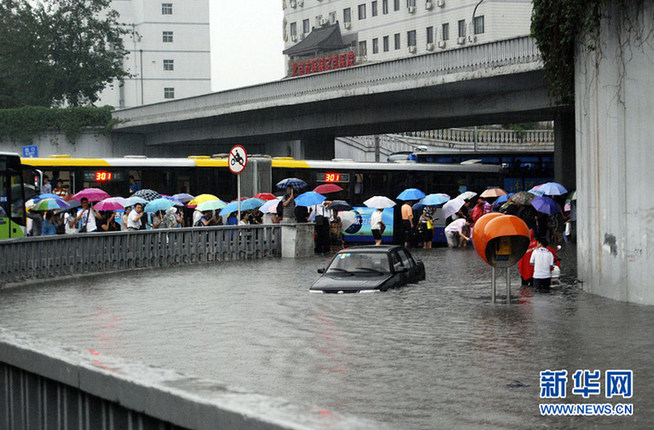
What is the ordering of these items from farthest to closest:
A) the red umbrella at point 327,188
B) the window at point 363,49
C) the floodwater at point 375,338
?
1. the window at point 363,49
2. the red umbrella at point 327,188
3. the floodwater at point 375,338

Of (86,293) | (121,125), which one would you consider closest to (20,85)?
(121,125)

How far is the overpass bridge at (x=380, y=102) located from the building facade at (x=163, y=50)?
140 feet

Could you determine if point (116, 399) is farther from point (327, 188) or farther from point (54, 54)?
point (54, 54)

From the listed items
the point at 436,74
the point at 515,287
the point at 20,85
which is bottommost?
the point at 515,287

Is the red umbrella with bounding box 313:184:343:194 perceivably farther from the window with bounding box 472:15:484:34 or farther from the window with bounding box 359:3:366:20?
the window with bounding box 359:3:366:20

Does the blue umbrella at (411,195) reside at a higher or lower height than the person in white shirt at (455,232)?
higher

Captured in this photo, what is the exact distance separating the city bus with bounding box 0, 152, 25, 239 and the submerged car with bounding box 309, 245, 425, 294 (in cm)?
956

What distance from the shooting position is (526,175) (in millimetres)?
48375

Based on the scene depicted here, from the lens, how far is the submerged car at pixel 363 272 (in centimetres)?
1961

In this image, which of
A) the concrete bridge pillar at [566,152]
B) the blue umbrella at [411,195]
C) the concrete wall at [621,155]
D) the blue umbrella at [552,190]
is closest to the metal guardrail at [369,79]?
the blue umbrella at [552,190]

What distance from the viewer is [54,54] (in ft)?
286

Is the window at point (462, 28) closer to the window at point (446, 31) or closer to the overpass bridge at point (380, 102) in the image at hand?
the window at point (446, 31)

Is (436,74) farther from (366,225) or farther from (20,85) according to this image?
(20,85)

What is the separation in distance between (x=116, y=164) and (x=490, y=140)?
135ft
